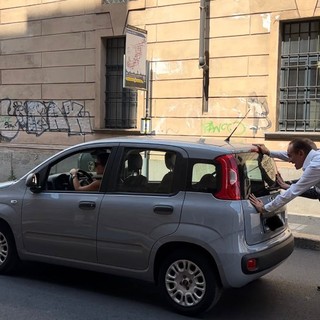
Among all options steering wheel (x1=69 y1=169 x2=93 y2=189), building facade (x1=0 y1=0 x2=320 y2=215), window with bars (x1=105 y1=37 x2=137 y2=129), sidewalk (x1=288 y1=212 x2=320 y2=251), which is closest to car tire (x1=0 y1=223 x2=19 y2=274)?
steering wheel (x1=69 y1=169 x2=93 y2=189)

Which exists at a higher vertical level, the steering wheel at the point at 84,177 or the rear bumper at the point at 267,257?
the steering wheel at the point at 84,177

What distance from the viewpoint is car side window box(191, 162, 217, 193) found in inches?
178

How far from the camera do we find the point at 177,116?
39.4ft

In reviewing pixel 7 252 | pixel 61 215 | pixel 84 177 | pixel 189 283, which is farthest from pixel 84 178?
pixel 189 283

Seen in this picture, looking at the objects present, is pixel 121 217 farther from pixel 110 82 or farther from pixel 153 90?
pixel 110 82

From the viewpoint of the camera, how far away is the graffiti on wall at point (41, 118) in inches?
533

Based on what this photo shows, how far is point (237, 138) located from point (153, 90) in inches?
100

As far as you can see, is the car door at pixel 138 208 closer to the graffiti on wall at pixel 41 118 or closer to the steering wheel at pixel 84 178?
the steering wheel at pixel 84 178

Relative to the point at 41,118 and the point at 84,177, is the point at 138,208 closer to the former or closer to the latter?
the point at 84,177

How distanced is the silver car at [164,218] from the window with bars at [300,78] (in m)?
5.93

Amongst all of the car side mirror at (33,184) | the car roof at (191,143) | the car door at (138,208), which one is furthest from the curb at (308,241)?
the car side mirror at (33,184)

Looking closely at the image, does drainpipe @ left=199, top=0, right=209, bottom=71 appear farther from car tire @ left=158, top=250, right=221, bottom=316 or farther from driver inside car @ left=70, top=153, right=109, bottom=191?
car tire @ left=158, top=250, right=221, bottom=316

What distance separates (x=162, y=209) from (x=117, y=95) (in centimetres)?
902

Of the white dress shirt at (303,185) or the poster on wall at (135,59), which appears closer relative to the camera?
the white dress shirt at (303,185)
